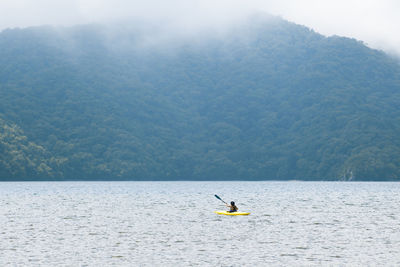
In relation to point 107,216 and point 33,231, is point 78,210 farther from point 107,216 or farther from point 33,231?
point 33,231

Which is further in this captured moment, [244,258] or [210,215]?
[210,215]

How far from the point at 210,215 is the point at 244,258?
33096mm

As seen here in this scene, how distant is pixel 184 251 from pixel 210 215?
30054mm

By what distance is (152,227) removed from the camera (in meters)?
56.5

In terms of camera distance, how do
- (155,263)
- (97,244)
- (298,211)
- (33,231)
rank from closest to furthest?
(155,263), (97,244), (33,231), (298,211)

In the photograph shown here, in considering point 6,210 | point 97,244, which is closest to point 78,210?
point 6,210

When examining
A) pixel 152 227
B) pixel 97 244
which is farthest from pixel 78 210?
pixel 97 244

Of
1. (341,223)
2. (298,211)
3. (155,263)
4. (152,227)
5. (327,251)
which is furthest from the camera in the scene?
(298,211)

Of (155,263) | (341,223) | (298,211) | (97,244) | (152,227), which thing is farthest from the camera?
(298,211)

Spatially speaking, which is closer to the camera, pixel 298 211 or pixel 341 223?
pixel 341 223

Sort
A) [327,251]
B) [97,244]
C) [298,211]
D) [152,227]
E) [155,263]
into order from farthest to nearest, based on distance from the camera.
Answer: [298,211], [152,227], [97,244], [327,251], [155,263]

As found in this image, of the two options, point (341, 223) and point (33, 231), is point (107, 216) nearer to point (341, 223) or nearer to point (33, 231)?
point (33, 231)

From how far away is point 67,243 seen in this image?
44.8m

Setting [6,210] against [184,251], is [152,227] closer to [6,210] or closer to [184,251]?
[184,251]
